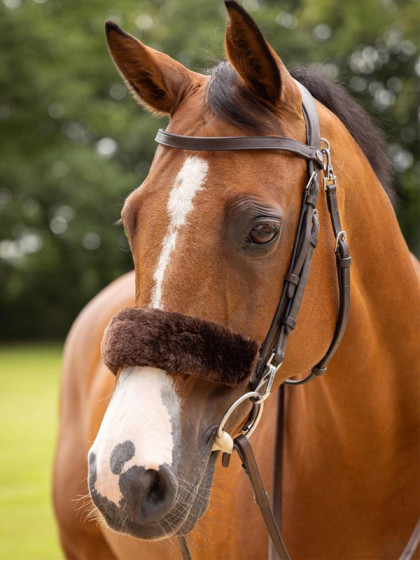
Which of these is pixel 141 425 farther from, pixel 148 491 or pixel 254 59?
pixel 254 59

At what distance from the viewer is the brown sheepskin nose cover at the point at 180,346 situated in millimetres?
1854

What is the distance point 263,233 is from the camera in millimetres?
1998

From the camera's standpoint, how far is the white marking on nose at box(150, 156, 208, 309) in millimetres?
1932

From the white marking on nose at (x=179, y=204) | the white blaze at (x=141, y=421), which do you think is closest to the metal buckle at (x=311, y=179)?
the white marking on nose at (x=179, y=204)

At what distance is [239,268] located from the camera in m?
1.97

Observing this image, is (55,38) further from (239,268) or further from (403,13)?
(239,268)

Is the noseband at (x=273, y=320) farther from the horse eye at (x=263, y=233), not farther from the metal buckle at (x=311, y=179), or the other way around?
the horse eye at (x=263, y=233)

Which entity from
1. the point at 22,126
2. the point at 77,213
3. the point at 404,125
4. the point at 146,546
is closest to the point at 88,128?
the point at 22,126

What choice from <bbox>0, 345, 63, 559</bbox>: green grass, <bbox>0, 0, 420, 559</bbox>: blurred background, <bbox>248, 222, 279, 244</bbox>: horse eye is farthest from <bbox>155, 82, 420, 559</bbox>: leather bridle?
<bbox>0, 0, 420, 559</bbox>: blurred background

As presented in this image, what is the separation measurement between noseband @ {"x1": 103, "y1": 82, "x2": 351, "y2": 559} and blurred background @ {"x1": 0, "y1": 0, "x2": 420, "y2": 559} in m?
24.8

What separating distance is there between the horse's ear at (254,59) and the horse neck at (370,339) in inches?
13.8

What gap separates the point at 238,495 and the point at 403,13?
3070cm

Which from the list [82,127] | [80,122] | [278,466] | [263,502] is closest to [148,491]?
[263,502]

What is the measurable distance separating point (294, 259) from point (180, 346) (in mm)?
470
